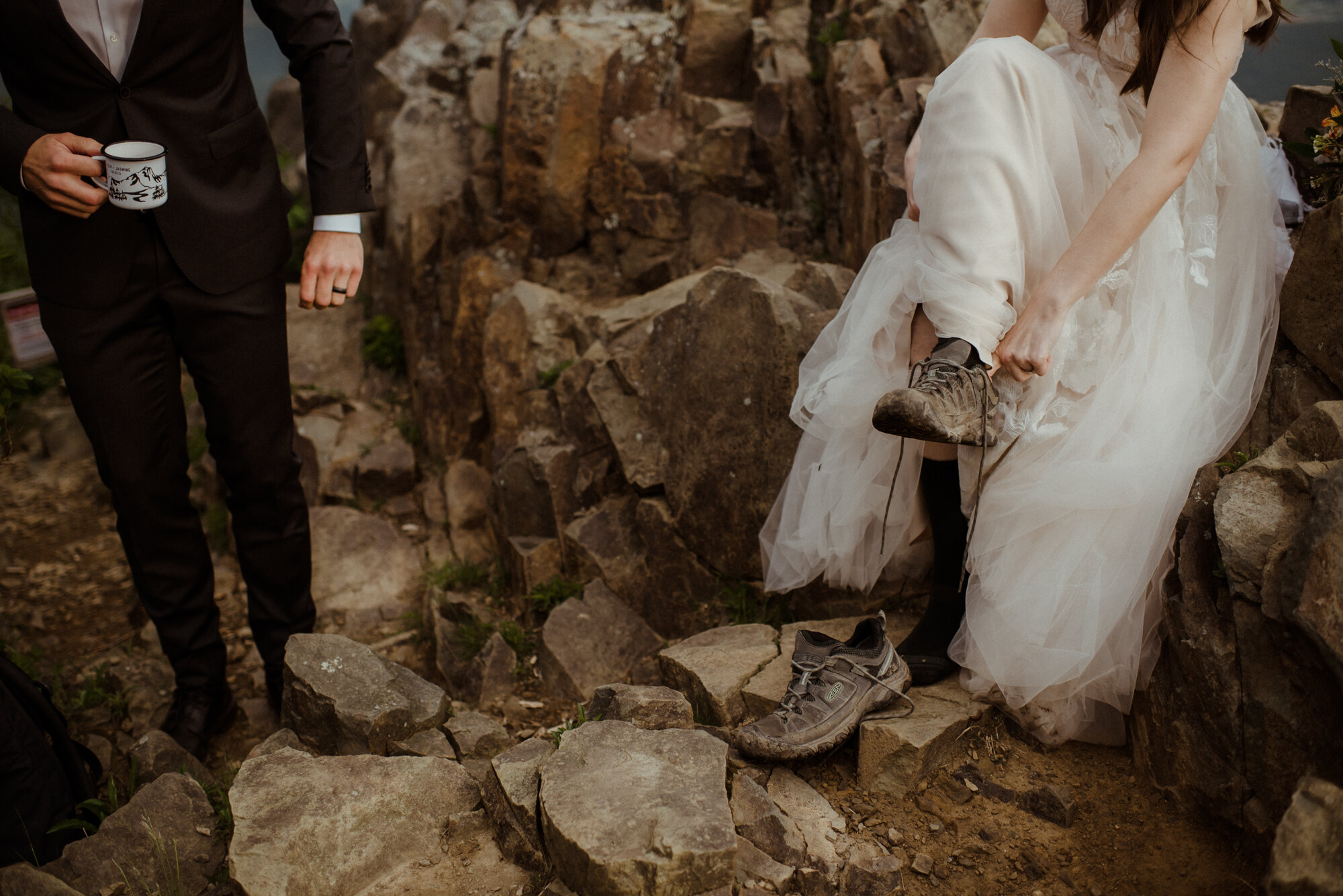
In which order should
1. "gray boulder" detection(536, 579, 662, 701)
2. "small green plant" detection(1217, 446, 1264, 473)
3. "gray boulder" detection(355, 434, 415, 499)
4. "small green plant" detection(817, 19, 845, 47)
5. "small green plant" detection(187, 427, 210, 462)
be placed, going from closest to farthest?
"small green plant" detection(1217, 446, 1264, 473)
"gray boulder" detection(536, 579, 662, 701)
"small green plant" detection(817, 19, 845, 47)
"gray boulder" detection(355, 434, 415, 499)
"small green plant" detection(187, 427, 210, 462)

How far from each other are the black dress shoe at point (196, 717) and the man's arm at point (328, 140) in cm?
124

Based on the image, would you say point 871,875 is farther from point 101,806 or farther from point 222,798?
point 101,806

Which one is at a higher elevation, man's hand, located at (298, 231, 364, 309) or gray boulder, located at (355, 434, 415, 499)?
man's hand, located at (298, 231, 364, 309)

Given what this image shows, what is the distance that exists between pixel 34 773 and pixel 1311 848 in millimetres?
2578

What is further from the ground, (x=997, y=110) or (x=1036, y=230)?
(x=997, y=110)

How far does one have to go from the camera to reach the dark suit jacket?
2.01 metres

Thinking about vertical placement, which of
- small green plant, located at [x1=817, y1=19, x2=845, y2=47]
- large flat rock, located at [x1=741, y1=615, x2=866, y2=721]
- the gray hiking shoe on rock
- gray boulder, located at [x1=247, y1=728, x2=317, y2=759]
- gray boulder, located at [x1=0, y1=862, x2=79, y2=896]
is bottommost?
gray boulder, located at [x1=0, y1=862, x2=79, y2=896]

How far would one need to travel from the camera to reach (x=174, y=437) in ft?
7.79

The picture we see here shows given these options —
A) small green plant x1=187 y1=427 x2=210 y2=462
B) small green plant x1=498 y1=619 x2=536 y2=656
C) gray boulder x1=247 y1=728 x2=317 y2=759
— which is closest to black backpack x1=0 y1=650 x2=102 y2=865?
gray boulder x1=247 y1=728 x2=317 y2=759

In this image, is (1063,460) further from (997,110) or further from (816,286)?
(816,286)

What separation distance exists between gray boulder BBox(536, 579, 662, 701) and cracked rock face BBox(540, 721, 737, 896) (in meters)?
1.00

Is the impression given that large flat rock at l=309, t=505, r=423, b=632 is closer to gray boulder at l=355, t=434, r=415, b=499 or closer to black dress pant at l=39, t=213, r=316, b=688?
gray boulder at l=355, t=434, r=415, b=499

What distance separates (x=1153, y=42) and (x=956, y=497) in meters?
1.00

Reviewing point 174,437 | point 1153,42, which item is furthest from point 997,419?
point 174,437
